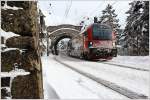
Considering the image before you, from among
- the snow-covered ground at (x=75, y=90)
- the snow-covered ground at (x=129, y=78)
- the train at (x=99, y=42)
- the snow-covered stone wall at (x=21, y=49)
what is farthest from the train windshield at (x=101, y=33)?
the snow-covered stone wall at (x=21, y=49)

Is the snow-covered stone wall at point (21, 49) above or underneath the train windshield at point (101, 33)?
underneath

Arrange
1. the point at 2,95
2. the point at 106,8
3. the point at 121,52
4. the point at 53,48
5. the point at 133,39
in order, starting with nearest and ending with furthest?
1. the point at 2,95
2. the point at 133,39
3. the point at 121,52
4. the point at 106,8
5. the point at 53,48

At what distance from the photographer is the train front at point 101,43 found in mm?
27359

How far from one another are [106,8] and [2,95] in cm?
6361

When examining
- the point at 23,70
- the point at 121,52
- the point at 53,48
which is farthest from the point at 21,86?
the point at 53,48

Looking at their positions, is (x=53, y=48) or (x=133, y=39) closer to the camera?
(x=133, y=39)

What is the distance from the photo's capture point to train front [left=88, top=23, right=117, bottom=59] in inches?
1077

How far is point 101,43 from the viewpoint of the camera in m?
27.9

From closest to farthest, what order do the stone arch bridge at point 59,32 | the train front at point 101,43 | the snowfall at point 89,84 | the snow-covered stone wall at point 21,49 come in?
the snow-covered stone wall at point 21,49 < the snowfall at point 89,84 < the train front at point 101,43 < the stone arch bridge at point 59,32

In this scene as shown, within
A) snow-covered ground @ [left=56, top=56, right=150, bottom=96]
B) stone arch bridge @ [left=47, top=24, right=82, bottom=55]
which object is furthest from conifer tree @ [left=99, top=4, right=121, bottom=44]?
snow-covered ground @ [left=56, top=56, right=150, bottom=96]

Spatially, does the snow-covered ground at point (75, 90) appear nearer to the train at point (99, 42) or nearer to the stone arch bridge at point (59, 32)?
the train at point (99, 42)

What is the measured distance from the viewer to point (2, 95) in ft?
9.00

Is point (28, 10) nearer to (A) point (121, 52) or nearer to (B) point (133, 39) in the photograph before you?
(B) point (133, 39)

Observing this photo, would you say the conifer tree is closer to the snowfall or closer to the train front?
the train front
